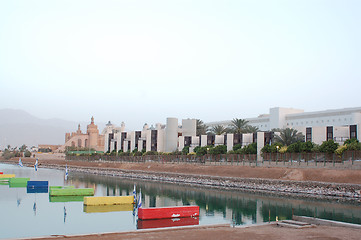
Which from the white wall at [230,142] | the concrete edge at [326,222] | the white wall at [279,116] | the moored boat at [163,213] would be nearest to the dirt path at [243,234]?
the concrete edge at [326,222]

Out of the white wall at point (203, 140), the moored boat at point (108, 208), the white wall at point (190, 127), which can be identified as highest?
the white wall at point (190, 127)

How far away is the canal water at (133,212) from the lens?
28422mm

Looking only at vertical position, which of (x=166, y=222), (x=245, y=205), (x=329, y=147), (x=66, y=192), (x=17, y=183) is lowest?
(x=17, y=183)

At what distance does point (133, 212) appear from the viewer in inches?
1407

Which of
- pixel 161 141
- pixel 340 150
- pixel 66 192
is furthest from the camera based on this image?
pixel 161 141

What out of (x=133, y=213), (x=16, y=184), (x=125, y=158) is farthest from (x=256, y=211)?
(x=125, y=158)

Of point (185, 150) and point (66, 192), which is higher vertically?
point (185, 150)

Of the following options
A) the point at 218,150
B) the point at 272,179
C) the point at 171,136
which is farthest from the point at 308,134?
the point at 171,136

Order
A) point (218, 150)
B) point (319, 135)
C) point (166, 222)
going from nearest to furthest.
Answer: point (166, 222)
point (319, 135)
point (218, 150)

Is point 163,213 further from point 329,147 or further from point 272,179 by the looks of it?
point 329,147

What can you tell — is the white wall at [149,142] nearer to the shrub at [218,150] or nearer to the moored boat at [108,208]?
the shrub at [218,150]

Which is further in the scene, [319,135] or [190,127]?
[190,127]

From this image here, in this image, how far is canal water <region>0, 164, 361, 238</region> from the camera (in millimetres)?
28422

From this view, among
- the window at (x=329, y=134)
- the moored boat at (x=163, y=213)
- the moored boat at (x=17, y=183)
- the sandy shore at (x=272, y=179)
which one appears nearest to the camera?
the moored boat at (x=163, y=213)
